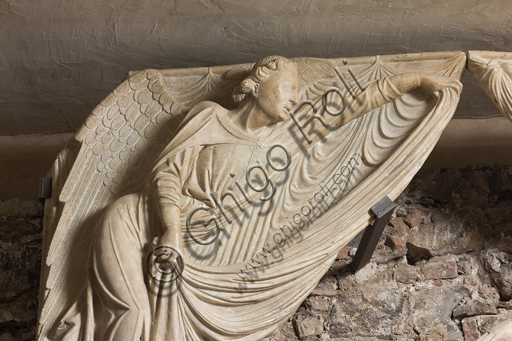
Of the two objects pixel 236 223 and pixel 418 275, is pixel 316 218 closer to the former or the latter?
pixel 236 223

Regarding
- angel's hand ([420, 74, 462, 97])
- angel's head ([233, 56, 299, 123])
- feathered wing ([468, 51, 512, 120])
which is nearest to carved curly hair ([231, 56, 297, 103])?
angel's head ([233, 56, 299, 123])

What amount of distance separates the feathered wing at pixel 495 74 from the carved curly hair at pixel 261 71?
906 mm

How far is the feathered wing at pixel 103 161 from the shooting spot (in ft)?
8.79

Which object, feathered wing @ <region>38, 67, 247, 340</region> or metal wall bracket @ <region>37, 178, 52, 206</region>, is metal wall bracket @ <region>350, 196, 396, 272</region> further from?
metal wall bracket @ <region>37, 178, 52, 206</region>

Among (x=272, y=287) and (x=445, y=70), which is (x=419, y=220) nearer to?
(x=445, y=70)

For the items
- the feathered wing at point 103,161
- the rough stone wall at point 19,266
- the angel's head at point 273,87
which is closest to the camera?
the feathered wing at point 103,161

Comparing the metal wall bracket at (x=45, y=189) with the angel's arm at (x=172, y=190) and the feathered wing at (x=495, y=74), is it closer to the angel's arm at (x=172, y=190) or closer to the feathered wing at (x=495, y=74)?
the angel's arm at (x=172, y=190)

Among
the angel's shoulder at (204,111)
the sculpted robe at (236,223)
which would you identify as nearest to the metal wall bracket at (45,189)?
the sculpted robe at (236,223)

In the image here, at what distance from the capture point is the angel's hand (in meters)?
2.83

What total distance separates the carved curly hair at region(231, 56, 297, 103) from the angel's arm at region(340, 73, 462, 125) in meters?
0.35

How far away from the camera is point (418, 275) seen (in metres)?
3.13

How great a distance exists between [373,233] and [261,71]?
92cm

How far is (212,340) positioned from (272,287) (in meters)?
0.34

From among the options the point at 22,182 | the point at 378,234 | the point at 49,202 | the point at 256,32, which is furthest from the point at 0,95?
the point at 378,234
